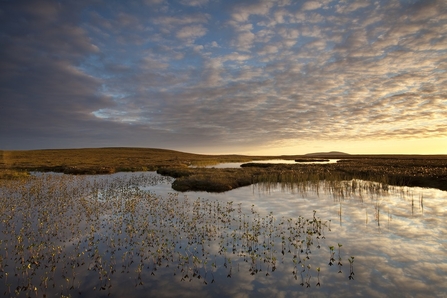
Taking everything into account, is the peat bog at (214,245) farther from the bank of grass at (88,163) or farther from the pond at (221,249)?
the bank of grass at (88,163)

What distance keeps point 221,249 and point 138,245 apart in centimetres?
411

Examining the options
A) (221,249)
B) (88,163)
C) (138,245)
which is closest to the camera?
(221,249)

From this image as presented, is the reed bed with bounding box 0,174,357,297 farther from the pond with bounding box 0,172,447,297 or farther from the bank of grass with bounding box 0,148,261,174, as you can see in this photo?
the bank of grass with bounding box 0,148,261,174

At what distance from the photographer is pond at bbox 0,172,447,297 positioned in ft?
29.6

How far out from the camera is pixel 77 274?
32.0 feet

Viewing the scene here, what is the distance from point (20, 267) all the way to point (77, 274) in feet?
8.26

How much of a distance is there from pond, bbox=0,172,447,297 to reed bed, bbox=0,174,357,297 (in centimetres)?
5

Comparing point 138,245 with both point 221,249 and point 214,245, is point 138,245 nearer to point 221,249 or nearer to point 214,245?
point 214,245

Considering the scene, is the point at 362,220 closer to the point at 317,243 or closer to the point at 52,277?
the point at 317,243

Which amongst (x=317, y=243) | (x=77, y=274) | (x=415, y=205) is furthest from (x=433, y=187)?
(x=77, y=274)

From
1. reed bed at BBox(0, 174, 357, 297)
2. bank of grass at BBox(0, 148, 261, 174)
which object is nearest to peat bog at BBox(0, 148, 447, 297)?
reed bed at BBox(0, 174, 357, 297)

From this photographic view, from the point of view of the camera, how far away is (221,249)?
39.9 feet

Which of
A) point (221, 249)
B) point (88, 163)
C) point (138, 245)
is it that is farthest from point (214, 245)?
point (88, 163)

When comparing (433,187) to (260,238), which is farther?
(433,187)
